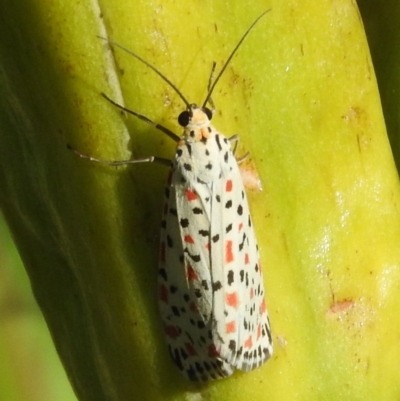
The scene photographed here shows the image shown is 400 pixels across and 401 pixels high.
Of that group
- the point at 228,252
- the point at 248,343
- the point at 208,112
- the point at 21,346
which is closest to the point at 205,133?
the point at 208,112

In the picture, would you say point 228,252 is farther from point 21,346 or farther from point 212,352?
point 21,346

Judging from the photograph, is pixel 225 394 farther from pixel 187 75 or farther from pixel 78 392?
pixel 187 75

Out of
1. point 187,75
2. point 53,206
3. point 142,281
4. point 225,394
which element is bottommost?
point 225,394

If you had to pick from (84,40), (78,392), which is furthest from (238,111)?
(78,392)

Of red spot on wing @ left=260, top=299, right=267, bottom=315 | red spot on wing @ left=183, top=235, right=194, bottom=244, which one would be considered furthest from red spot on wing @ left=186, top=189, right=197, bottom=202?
red spot on wing @ left=260, top=299, right=267, bottom=315

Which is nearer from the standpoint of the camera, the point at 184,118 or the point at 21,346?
the point at 184,118

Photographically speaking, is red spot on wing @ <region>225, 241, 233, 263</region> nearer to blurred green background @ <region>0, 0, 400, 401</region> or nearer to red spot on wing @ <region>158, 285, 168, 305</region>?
red spot on wing @ <region>158, 285, 168, 305</region>
